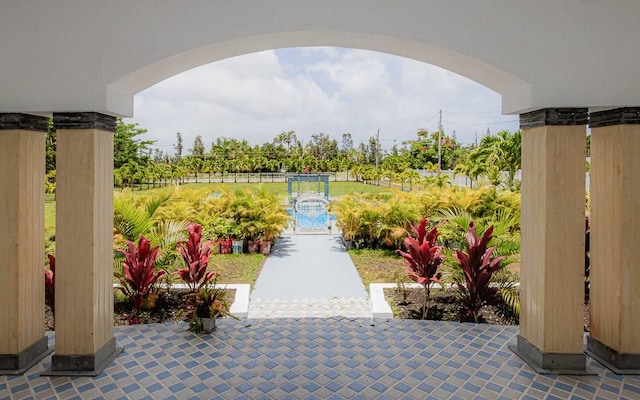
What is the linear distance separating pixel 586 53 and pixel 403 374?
130 inches

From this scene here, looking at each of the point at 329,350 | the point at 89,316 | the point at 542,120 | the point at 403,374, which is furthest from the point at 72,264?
the point at 542,120

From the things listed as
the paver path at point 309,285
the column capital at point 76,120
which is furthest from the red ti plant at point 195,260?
the column capital at point 76,120

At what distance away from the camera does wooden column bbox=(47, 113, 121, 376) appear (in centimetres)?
422

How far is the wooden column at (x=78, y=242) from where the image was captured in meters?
4.22

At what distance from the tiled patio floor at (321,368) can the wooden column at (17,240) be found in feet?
0.88

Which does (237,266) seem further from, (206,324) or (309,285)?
(206,324)

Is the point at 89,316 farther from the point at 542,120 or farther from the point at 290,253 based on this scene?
the point at 290,253

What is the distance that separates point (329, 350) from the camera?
15.8 feet

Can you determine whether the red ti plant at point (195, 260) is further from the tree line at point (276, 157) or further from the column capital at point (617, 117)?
the tree line at point (276, 157)

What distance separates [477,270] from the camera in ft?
18.6

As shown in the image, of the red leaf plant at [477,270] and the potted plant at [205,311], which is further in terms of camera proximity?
the red leaf plant at [477,270]

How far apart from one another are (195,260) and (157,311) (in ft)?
2.87

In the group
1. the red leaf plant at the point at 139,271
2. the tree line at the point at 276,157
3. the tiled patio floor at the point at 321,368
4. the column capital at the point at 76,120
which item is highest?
the tree line at the point at 276,157

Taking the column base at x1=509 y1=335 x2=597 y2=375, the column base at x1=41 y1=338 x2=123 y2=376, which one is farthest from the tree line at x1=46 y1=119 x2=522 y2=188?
the column base at x1=41 y1=338 x2=123 y2=376
